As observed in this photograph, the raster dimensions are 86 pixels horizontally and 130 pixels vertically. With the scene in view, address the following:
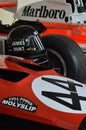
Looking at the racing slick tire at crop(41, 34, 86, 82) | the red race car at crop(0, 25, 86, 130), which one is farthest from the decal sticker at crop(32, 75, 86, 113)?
the racing slick tire at crop(41, 34, 86, 82)

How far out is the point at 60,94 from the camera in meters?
1.81

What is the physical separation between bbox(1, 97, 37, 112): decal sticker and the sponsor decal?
2.53m

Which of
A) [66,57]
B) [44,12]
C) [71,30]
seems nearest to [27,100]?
[66,57]

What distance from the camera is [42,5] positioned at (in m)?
4.31

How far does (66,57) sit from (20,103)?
3.35 ft

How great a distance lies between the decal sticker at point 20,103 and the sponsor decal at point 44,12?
2.53 metres

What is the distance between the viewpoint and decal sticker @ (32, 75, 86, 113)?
1734mm

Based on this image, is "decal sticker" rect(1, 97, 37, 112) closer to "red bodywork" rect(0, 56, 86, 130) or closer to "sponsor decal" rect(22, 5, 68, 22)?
"red bodywork" rect(0, 56, 86, 130)

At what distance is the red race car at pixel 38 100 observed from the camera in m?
1.69

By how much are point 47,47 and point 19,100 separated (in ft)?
3.67

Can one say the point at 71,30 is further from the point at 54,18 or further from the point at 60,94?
the point at 60,94

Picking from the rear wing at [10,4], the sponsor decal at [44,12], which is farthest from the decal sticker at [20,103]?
the sponsor decal at [44,12]

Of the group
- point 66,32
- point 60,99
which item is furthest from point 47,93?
point 66,32

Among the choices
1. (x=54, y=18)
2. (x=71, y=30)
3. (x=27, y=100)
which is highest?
(x=27, y=100)
